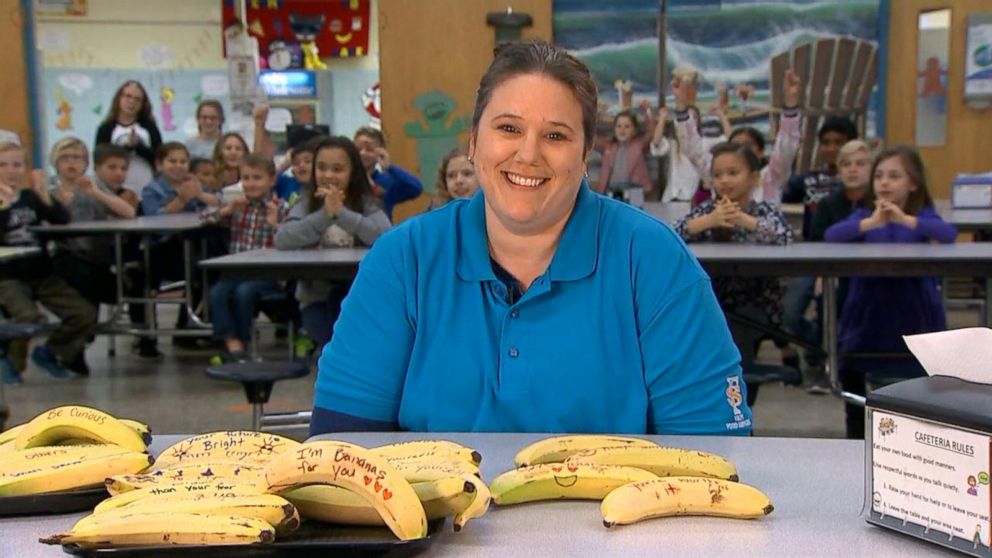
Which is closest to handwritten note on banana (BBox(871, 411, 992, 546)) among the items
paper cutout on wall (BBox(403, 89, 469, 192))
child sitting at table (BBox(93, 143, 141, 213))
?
child sitting at table (BBox(93, 143, 141, 213))

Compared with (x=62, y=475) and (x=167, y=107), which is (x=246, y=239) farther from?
(x=167, y=107)

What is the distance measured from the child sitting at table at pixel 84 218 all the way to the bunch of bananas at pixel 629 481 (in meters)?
5.48

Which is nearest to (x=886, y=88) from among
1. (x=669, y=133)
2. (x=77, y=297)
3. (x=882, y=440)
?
(x=669, y=133)

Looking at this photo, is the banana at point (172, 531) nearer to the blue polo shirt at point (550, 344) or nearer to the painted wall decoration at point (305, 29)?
the blue polo shirt at point (550, 344)

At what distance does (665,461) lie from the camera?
129cm

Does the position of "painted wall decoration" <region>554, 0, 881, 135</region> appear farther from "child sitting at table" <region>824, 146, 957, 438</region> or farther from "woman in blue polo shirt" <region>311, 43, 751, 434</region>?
"woman in blue polo shirt" <region>311, 43, 751, 434</region>

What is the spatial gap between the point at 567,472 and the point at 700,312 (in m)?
0.62

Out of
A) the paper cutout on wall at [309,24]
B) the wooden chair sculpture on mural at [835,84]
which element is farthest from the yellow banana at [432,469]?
the paper cutout on wall at [309,24]

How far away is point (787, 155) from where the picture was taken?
254 inches

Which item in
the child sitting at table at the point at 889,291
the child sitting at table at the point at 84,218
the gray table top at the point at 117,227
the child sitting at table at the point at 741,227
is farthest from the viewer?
the child sitting at table at the point at 84,218

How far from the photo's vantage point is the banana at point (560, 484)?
121 cm

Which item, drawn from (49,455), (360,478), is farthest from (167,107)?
(360,478)

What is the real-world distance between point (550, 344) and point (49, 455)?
0.79 metres

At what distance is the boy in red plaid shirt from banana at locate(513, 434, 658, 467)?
409 centimetres
